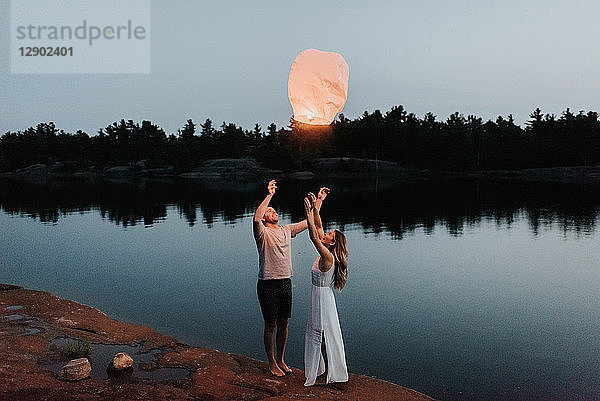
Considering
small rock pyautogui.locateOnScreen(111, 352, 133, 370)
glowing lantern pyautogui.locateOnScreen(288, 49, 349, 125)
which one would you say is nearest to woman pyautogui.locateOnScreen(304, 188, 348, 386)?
glowing lantern pyautogui.locateOnScreen(288, 49, 349, 125)

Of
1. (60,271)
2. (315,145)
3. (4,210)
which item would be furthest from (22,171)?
(60,271)

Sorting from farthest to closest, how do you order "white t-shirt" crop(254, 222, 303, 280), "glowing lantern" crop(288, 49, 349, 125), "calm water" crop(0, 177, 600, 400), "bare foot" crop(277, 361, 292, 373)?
"calm water" crop(0, 177, 600, 400), "bare foot" crop(277, 361, 292, 373), "white t-shirt" crop(254, 222, 303, 280), "glowing lantern" crop(288, 49, 349, 125)

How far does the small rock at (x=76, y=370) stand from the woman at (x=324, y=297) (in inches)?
132

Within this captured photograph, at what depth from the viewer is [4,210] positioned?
4506 cm

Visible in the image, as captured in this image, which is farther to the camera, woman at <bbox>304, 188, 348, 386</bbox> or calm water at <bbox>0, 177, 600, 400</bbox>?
calm water at <bbox>0, 177, 600, 400</bbox>

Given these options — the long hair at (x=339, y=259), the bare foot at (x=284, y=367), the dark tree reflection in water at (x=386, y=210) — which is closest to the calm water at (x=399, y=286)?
the dark tree reflection in water at (x=386, y=210)

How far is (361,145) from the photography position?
116 meters

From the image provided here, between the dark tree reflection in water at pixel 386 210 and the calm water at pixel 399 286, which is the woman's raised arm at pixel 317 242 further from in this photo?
the dark tree reflection in water at pixel 386 210

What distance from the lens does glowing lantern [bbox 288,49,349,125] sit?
6281 mm

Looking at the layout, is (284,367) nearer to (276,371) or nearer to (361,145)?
(276,371)

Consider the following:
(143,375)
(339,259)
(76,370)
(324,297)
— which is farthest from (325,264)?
(76,370)

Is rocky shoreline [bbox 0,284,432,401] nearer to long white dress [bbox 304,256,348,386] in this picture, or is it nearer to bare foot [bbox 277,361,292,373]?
bare foot [bbox 277,361,292,373]

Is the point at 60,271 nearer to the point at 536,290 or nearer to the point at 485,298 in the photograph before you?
the point at 485,298

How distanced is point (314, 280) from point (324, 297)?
0.29 meters
